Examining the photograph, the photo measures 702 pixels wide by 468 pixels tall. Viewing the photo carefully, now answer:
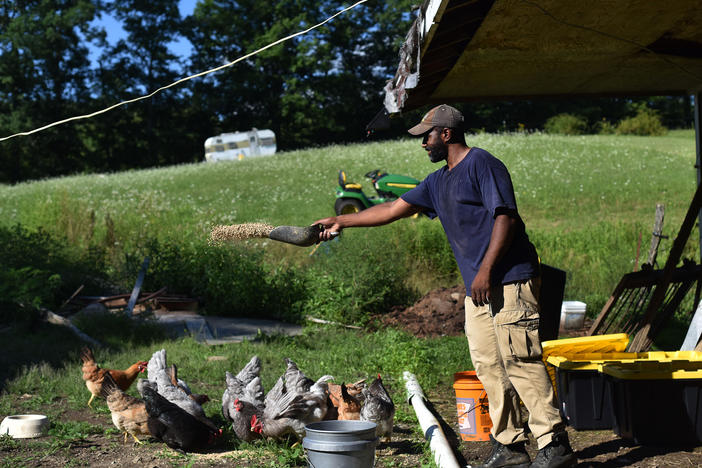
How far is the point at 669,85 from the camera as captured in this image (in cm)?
750

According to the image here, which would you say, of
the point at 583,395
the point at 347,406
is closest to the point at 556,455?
the point at 583,395

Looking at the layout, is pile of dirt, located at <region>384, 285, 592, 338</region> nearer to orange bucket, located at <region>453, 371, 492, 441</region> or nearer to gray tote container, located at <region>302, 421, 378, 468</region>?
orange bucket, located at <region>453, 371, 492, 441</region>

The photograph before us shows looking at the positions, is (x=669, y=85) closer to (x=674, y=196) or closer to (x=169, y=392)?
(x=169, y=392)

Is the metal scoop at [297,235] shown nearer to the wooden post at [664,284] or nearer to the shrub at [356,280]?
the wooden post at [664,284]

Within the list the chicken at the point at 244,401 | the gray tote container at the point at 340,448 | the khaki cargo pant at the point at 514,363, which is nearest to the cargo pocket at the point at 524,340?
the khaki cargo pant at the point at 514,363

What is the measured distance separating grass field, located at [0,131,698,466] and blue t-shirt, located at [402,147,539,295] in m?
1.46

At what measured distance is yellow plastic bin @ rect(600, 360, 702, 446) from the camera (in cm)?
473

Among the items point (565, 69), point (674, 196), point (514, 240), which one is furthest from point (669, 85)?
point (674, 196)

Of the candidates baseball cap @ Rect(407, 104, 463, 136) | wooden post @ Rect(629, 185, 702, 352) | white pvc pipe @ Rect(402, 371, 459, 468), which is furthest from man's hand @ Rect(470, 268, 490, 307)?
wooden post @ Rect(629, 185, 702, 352)

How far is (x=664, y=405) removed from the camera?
4.74 meters

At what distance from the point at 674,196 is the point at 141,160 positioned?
158 feet

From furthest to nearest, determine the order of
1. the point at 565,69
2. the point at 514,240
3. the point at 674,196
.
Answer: the point at 674,196 < the point at 565,69 < the point at 514,240

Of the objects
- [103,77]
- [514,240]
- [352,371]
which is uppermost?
[103,77]

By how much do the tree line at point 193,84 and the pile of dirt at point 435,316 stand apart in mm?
44879
